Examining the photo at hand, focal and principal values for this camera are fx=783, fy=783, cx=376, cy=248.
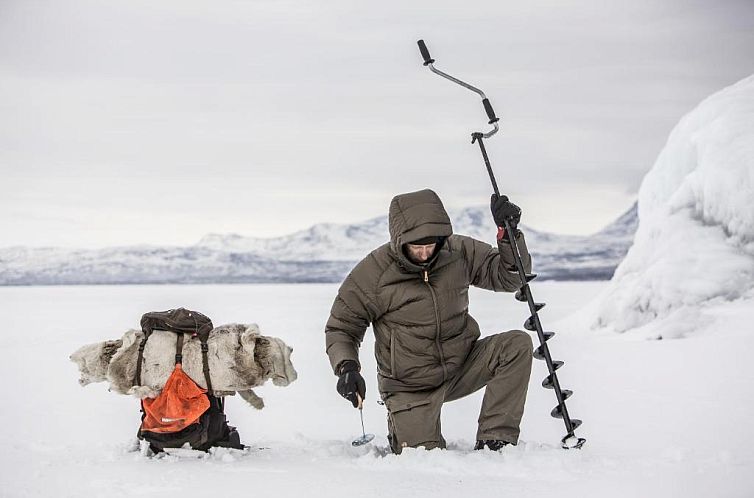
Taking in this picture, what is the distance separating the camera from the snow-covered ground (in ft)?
10.3

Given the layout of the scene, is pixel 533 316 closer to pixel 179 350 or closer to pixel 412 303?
pixel 412 303

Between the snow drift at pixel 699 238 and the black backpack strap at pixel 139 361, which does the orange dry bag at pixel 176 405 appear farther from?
the snow drift at pixel 699 238

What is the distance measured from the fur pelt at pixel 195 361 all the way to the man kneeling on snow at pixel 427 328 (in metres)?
0.31

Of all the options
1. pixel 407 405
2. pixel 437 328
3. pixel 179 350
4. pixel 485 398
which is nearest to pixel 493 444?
pixel 485 398

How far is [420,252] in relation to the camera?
3.75 metres

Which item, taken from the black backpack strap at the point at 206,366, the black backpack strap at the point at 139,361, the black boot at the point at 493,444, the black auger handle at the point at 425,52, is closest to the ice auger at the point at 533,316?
the black auger handle at the point at 425,52

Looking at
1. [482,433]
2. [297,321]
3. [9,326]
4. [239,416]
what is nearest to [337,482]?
[482,433]

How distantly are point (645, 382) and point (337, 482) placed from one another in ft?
12.5

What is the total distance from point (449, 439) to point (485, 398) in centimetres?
72

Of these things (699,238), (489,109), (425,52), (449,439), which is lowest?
(449,439)

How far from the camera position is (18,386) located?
270 inches

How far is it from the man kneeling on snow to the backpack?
615 millimetres

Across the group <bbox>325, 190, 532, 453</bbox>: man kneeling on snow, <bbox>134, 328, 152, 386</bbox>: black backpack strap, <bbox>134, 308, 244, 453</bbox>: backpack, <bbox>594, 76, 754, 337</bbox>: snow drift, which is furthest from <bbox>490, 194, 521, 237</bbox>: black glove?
<bbox>594, 76, 754, 337</bbox>: snow drift

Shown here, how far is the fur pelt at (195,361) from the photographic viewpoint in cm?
360
